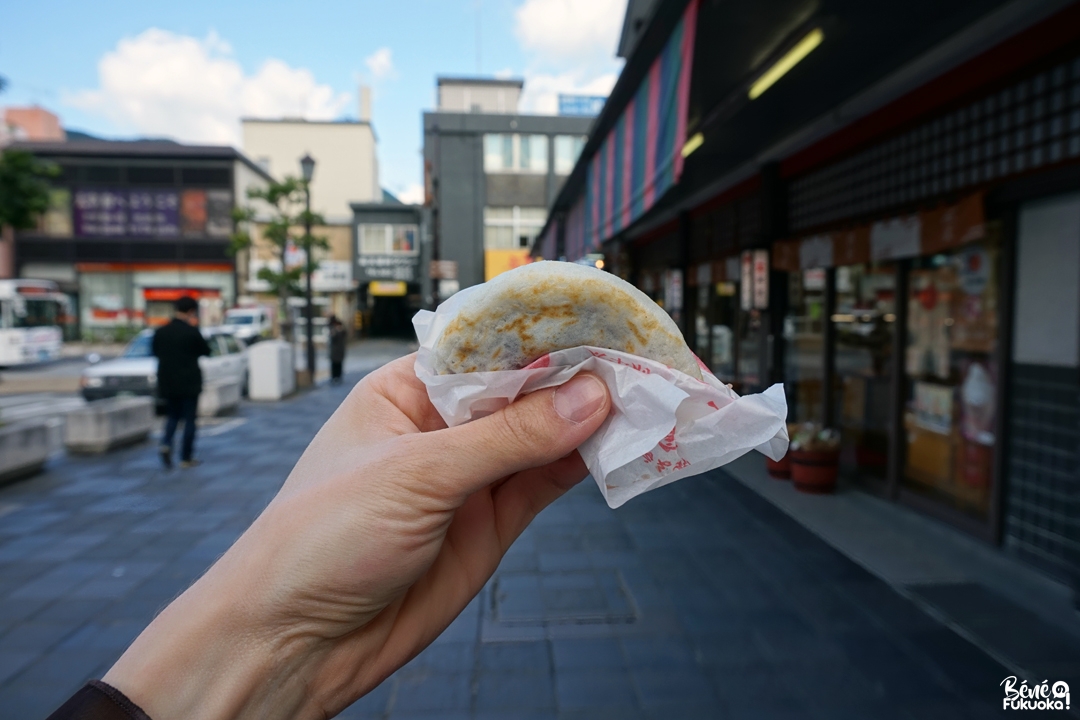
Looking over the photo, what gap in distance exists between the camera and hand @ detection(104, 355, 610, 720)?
47.6 inches

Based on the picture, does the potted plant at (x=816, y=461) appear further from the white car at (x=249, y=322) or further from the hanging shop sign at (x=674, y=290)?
the white car at (x=249, y=322)

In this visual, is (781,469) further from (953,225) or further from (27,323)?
(27,323)

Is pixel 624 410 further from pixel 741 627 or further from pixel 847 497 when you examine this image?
pixel 847 497

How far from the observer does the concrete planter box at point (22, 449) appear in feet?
22.1

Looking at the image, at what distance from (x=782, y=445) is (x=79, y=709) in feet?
5.09

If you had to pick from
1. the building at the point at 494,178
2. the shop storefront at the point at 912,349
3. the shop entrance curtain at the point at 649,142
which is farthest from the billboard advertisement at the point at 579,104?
the shop storefront at the point at 912,349

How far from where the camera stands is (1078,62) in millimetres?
3750

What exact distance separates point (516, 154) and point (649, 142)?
3336 cm

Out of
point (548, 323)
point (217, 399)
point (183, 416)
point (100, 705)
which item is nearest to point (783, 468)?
point (548, 323)

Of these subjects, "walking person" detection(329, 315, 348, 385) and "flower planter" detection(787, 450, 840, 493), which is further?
"walking person" detection(329, 315, 348, 385)

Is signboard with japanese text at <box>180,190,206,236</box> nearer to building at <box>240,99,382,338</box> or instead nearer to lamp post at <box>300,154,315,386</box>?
building at <box>240,99,382,338</box>

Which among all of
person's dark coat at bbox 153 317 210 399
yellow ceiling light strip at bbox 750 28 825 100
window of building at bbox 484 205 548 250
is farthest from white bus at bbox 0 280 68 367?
yellow ceiling light strip at bbox 750 28 825 100

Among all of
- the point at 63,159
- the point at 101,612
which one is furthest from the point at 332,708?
the point at 63,159

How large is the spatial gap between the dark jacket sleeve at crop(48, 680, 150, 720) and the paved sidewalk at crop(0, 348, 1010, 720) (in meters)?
2.16
